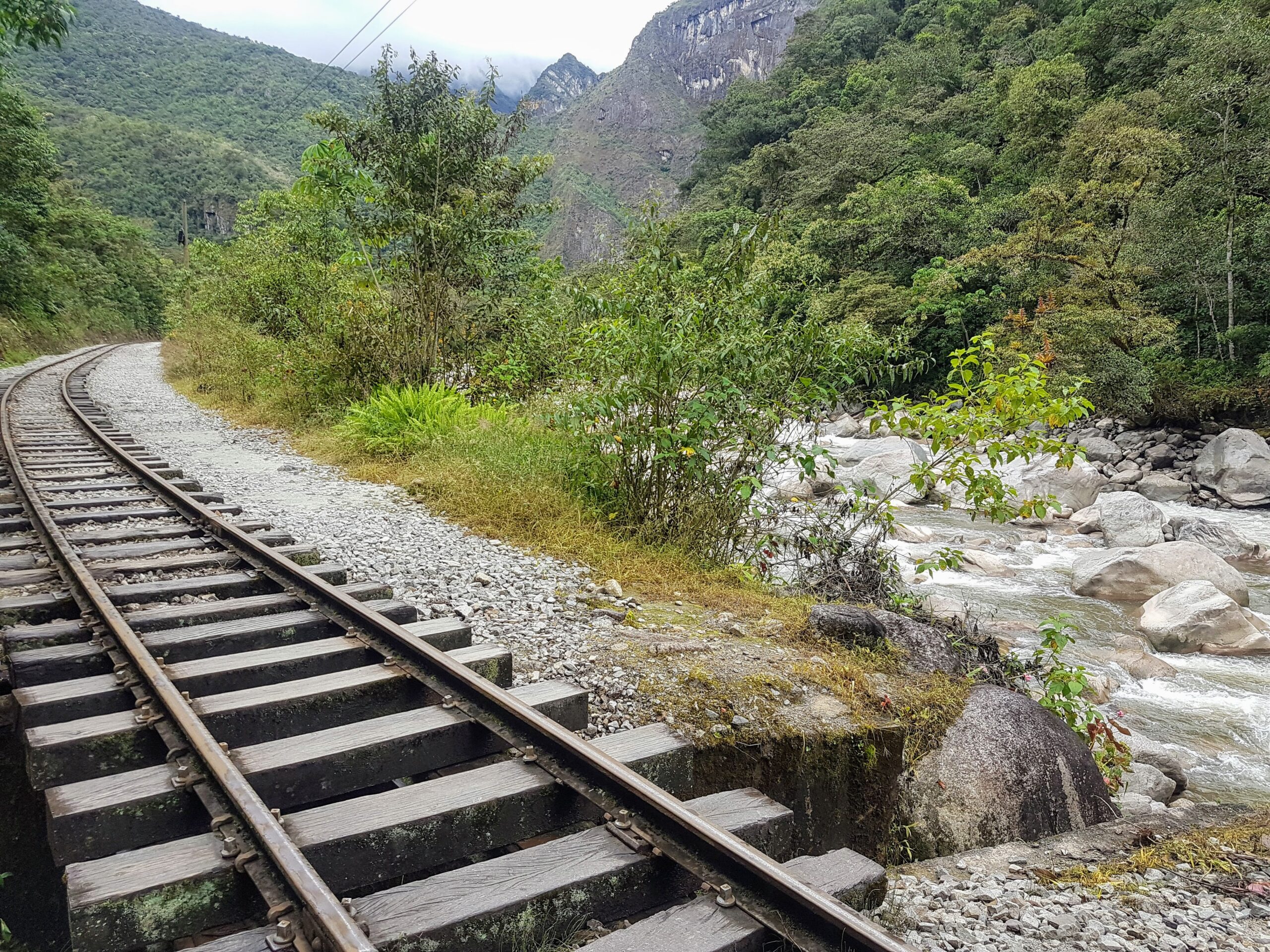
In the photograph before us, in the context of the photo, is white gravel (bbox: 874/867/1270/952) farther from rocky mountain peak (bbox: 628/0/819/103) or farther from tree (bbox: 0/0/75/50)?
rocky mountain peak (bbox: 628/0/819/103)

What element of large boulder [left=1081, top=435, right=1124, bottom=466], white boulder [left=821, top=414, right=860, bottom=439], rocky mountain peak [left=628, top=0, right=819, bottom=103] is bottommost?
large boulder [left=1081, top=435, right=1124, bottom=466]

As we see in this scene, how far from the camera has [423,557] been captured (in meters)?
4.99

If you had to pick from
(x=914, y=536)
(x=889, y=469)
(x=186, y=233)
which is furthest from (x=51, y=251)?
(x=914, y=536)

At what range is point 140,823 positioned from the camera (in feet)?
6.71

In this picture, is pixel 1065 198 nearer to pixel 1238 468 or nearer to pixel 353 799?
pixel 1238 468

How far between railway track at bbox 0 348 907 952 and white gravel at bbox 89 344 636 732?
325 mm

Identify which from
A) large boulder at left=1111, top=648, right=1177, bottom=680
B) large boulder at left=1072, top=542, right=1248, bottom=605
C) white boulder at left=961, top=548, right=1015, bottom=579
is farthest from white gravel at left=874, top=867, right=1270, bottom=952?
white boulder at left=961, top=548, right=1015, bottom=579

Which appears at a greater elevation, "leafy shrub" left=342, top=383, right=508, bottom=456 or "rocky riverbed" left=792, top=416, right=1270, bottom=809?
"leafy shrub" left=342, top=383, right=508, bottom=456

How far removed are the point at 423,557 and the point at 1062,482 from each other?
12.7 metres

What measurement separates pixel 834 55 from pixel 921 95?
27.2m

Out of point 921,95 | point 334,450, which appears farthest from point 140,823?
point 921,95

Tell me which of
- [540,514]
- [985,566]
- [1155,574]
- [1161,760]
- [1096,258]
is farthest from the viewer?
[1096,258]

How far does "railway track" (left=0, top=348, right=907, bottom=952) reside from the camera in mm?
1679

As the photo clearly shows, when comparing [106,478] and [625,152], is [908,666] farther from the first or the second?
[625,152]
